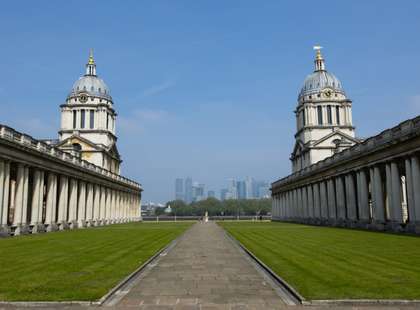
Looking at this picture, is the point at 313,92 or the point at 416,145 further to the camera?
the point at 313,92

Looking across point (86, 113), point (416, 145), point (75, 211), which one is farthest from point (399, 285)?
point (86, 113)

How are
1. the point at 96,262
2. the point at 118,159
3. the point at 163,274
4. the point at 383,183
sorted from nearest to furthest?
the point at 163,274
the point at 96,262
the point at 383,183
the point at 118,159

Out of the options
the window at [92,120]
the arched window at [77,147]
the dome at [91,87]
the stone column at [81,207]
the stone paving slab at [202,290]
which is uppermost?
the dome at [91,87]

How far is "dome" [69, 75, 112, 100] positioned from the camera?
4587 inches

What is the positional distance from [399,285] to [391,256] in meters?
8.49

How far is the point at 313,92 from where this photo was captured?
390ft

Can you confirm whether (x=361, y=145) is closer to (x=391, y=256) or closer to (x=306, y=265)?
(x=391, y=256)

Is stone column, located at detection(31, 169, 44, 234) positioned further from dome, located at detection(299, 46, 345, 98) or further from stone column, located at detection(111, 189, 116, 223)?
dome, located at detection(299, 46, 345, 98)

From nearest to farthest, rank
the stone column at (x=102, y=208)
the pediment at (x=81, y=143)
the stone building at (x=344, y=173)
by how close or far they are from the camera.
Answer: the stone building at (x=344, y=173)
the stone column at (x=102, y=208)
the pediment at (x=81, y=143)

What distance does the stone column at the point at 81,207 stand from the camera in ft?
229

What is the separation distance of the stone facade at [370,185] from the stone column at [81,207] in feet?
135

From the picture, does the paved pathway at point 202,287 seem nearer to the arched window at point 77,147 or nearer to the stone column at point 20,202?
the stone column at point 20,202

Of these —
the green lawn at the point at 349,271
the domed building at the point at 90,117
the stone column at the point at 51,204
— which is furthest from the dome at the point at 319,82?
the green lawn at the point at 349,271

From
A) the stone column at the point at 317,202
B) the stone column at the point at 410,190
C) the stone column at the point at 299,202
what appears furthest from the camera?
the stone column at the point at 299,202
